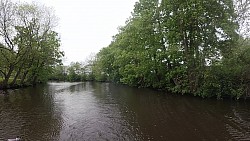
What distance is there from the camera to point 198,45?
26828mm

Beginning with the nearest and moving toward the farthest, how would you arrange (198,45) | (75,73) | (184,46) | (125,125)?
(125,125), (198,45), (184,46), (75,73)

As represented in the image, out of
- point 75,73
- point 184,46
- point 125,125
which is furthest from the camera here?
point 75,73

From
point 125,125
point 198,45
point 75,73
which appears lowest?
point 125,125

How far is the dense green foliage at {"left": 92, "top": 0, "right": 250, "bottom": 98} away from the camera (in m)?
22.6

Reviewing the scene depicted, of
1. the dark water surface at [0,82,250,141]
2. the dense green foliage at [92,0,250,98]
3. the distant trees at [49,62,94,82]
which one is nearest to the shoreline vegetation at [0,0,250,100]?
the dense green foliage at [92,0,250,98]

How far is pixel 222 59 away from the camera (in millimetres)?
23234

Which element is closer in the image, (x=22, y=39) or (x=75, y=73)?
(x=22, y=39)

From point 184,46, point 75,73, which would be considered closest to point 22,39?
point 184,46

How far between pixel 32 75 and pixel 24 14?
57.1ft

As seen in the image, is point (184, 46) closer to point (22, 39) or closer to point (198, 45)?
point (198, 45)

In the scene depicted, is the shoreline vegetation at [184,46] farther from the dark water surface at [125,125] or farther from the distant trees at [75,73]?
the distant trees at [75,73]

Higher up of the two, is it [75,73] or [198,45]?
[198,45]

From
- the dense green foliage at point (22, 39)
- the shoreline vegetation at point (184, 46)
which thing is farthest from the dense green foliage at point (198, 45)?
the dense green foliage at point (22, 39)

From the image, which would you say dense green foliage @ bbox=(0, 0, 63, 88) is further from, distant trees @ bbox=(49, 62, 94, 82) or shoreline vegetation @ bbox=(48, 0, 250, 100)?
distant trees @ bbox=(49, 62, 94, 82)
